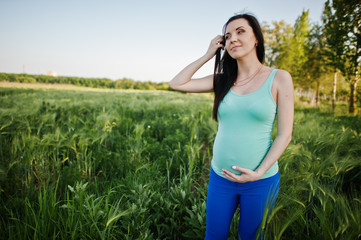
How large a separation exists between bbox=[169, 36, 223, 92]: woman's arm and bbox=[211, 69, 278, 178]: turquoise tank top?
35 cm

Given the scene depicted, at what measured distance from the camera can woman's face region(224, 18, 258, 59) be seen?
1.15m

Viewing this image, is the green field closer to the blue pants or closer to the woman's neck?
the blue pants

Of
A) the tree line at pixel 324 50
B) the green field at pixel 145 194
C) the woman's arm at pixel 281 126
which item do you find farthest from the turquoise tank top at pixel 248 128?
the tree line at pixel 324 50

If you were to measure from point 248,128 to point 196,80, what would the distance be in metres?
0.63

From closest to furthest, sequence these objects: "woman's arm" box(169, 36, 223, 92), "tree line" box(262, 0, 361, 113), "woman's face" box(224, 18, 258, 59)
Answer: "woman's face" box(224, 18, 258, 59)
"woman's arm" box(169, 36, 223, 92)
"tree line" box(262, 0, 361, 113)

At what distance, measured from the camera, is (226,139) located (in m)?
1.16

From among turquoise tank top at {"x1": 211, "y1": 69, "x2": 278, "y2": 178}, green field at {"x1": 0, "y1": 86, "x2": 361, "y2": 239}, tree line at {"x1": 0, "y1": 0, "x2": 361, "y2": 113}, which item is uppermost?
tree line at {"x1": 0, "y1": 0, "x2": 361, "y2": 113}

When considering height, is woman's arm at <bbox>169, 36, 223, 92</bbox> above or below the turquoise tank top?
above

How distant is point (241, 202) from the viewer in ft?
3.67

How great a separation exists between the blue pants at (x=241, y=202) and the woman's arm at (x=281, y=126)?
0.43ft

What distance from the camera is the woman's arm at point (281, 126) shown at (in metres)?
0.99

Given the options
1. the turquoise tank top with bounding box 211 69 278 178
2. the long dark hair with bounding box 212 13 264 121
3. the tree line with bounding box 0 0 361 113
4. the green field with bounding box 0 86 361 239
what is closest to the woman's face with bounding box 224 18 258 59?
the long dark hair with bounding box 212 13 264 121

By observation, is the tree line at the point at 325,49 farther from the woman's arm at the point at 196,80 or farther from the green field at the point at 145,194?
the woman's arm at the point at 196,80

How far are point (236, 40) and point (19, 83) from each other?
87.6ft
